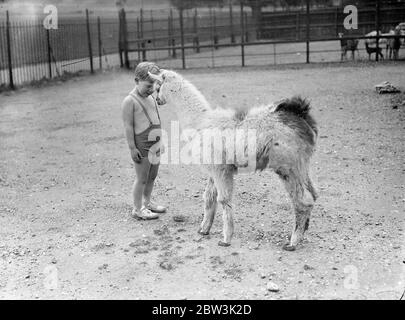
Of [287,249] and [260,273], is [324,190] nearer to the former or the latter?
[287,249]

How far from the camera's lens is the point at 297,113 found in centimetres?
478

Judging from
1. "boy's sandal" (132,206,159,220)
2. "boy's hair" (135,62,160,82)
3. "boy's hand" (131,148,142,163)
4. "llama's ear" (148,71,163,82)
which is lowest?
"boy's sandal" (132,206,159,220)

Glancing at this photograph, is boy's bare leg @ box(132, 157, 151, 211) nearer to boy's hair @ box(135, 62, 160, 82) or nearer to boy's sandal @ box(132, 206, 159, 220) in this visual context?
boy's sandal @ box(132, 206, 159, 220)

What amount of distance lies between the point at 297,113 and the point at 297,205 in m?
0.85

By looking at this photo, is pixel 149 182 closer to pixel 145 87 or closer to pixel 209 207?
pixel 209 207

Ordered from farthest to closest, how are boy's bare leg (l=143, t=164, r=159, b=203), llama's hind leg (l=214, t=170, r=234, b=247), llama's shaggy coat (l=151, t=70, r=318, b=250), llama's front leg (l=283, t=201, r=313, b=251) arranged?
boy's bare leg (l=143, t=164, r=159, b=203) < llama's hind leg (l=214, t=170, r=234, b=247) < llama's front leg (l=283, t=201, r=313, b=251) < llama's shaggy coat (l=151, t=70, r=318, b=250)

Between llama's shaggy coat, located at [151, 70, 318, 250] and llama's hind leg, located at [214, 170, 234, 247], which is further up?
llama's shaggy coat, located at [151, 70, 318, 250]

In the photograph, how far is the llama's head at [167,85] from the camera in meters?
5.02

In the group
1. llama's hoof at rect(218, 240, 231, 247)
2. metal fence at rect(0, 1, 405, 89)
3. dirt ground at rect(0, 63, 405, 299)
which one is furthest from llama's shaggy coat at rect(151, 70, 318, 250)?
metal fence at rect(0, 1, 405, 89)

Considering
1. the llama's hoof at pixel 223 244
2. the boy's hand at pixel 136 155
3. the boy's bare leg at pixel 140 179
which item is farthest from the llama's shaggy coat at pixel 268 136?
the boy's bare leg at pixel 140 179

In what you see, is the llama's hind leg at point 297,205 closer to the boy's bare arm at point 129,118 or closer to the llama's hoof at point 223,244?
the llama's hoof at point 223,244

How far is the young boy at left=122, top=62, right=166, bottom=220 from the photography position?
17.5ft

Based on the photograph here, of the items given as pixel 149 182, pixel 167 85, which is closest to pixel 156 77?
pixel 167 85

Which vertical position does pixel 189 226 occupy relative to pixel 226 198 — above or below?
below
